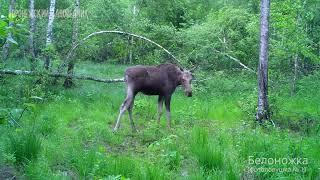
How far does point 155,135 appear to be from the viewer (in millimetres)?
9766

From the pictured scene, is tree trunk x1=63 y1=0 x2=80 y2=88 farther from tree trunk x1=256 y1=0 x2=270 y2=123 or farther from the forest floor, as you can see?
tree trunk x1=256 y1=0 x2=270 y2=123

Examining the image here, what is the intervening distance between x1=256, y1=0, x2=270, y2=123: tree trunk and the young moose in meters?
1.95

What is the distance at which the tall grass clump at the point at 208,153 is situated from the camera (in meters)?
6.95

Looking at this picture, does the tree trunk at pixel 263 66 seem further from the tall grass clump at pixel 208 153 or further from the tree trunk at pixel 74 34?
the tree trunk at pixel 74 34

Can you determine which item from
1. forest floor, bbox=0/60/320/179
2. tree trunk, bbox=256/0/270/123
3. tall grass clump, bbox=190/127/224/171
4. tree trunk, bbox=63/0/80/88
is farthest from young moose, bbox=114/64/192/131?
tree trunk, bbox=63/0/80/88

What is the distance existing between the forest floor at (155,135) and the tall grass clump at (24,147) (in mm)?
17

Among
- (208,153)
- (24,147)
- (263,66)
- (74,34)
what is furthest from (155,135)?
(74,34)

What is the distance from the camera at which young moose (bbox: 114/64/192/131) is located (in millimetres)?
10820

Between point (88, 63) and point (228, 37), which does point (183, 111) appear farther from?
point (88, 63)

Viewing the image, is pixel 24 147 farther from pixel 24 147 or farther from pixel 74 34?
pixel 74 34

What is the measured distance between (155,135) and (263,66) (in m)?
3.44

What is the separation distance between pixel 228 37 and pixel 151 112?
6647mm

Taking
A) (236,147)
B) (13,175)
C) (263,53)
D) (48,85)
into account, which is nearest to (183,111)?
(263,53)

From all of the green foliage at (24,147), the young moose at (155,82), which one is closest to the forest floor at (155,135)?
the green foliage at (24,147)
